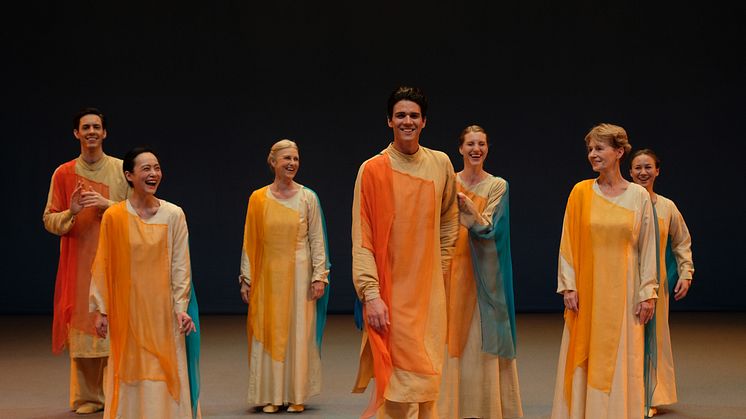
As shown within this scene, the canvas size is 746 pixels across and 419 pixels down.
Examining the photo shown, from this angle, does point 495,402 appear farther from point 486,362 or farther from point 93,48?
point 93,48

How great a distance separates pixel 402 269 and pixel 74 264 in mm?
2502

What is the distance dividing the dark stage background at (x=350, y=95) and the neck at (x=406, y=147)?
5693 mm

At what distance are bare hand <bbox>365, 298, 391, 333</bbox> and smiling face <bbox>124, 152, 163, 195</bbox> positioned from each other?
122cm

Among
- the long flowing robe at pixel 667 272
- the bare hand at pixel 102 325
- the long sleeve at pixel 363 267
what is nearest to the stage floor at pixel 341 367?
the long flowing robe at pixel 667 272

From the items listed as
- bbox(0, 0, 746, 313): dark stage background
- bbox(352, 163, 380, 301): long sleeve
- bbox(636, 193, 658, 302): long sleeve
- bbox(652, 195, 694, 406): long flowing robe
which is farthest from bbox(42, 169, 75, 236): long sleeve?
bbox(0, 0, 746, 313): dark stage background

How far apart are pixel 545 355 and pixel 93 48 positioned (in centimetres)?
537

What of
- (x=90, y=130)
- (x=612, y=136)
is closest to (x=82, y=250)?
(x=90, y=130)

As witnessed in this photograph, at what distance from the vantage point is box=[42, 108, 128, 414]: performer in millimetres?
5172

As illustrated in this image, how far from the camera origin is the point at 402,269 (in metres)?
3.46

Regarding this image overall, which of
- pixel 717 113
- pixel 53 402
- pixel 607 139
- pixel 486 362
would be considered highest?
pixel 717 113

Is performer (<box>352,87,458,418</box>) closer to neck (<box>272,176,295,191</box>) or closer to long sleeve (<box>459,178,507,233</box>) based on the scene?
long sleeve (<box>459,178,507,233</box>)

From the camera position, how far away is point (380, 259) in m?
3.44

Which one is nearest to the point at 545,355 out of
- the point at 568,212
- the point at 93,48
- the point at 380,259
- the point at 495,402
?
the point at 495,402

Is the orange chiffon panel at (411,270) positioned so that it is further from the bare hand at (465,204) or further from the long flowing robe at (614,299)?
the long flowing robe at (614,299)
